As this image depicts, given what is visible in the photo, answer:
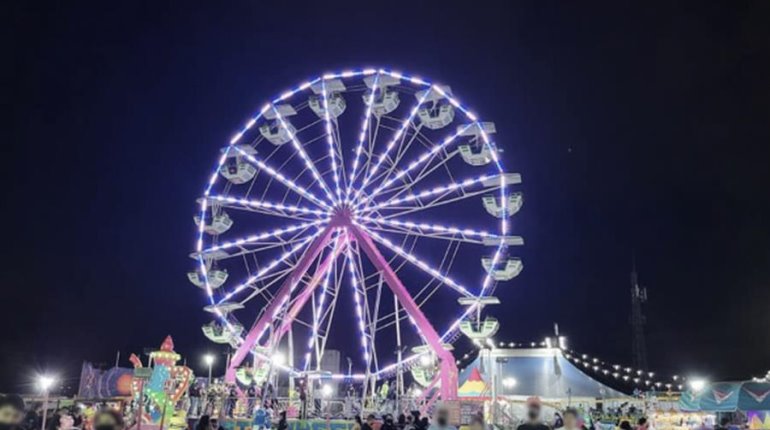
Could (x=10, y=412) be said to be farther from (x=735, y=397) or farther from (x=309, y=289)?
(x=309, y=289)

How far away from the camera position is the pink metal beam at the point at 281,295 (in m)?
26.2

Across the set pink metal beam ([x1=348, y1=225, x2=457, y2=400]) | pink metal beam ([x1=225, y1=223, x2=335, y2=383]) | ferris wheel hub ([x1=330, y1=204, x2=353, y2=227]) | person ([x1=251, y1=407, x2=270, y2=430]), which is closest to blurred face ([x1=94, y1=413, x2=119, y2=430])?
person ([x1=251, y1=407, x2=270, y2=430])

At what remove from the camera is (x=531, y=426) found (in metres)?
5.88

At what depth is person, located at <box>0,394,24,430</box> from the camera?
4.64 meters

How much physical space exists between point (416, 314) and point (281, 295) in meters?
5.86

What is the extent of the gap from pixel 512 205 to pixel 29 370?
3909 cm

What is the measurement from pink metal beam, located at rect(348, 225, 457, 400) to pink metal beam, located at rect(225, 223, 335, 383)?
4.58 ft

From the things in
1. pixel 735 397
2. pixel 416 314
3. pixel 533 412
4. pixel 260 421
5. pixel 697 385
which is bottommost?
pixel 260 421

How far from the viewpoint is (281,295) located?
26.8m

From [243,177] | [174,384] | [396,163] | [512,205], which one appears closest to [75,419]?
[174,384]

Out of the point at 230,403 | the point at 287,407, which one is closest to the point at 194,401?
the point at 230,403

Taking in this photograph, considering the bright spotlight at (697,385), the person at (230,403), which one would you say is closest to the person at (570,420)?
the bright spotlight at (697,385)

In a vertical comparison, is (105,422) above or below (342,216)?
below

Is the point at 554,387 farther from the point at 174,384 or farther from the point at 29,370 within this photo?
the point at 29,370
